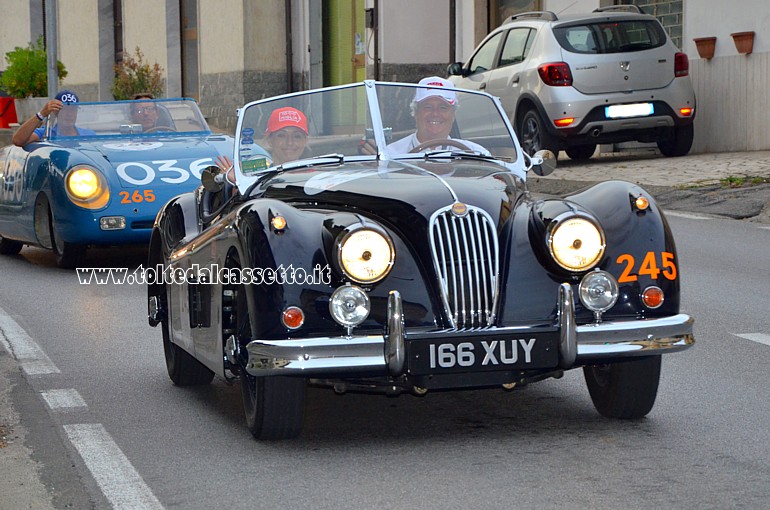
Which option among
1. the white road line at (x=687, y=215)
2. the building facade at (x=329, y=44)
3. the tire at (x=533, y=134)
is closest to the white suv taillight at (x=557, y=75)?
the tire at (x=533, y=134)

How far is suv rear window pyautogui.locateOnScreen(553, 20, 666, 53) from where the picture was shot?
18.1 m

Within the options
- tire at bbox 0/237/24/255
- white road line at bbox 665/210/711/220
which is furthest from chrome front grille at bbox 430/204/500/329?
tire at bbox 0/237/24/255

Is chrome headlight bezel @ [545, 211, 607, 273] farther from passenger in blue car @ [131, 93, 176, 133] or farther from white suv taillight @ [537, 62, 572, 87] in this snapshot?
white suv taillight @ [537, 62, 572, 87]

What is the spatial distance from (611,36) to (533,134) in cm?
154

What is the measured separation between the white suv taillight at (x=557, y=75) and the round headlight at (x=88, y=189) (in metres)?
7.85

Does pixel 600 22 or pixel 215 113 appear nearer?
pixel 600 22

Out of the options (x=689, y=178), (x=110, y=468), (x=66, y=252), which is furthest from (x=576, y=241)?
(x=689, y=178)

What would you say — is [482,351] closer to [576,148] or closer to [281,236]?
[281,236]

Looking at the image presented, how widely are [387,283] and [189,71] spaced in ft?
103

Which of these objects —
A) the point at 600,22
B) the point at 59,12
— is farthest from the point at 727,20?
the point at 59,12

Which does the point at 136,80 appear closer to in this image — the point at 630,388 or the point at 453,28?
the point at 453,28

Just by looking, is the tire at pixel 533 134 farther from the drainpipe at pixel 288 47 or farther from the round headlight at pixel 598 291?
the drainpipe at pixel 288 47

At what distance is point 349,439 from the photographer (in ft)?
18.8

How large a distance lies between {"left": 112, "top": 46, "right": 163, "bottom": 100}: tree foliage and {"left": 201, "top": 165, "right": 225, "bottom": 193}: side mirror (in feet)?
91.6
